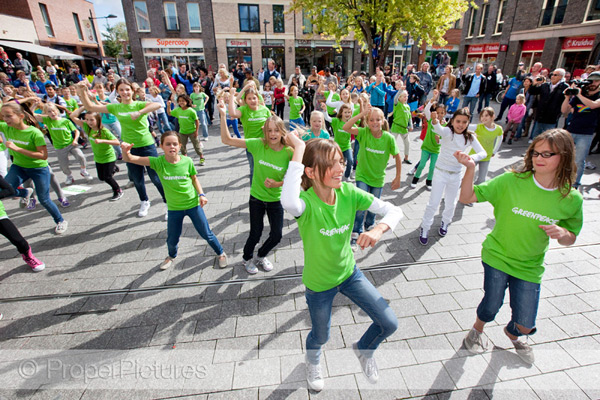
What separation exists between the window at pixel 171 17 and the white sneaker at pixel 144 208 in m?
29.0

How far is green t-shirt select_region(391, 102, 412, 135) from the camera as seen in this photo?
762cm

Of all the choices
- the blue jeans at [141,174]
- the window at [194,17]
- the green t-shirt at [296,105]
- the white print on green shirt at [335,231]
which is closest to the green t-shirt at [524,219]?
the white print on green shirt at [335,231]

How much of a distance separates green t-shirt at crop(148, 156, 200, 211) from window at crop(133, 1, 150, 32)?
31429 mm

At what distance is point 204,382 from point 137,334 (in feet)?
3.32

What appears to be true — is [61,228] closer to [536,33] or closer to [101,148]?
[101,148]

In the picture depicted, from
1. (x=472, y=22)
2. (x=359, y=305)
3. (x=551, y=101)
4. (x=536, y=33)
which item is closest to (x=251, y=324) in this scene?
(x=359, y=305)

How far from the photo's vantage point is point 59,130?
6.52 m

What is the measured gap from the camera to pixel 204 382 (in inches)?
104

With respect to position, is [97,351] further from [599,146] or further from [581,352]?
[599,146]

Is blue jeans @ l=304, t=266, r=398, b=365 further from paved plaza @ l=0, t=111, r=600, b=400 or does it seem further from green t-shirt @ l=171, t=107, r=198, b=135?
green t-shirt @ l=171, t=107, r=198, b=135

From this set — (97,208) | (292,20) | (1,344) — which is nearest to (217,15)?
(292,20)

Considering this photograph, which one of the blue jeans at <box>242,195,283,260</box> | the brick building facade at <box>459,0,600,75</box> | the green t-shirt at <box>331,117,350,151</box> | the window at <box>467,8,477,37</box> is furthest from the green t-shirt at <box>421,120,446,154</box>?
the window at <box>467,8,477,37</box>

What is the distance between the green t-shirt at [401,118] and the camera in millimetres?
7621

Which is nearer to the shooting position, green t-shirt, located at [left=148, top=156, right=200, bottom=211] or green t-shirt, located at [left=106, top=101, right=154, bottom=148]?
green t-shirt, located at [left=148, top=156, right=200, bottom=211]
